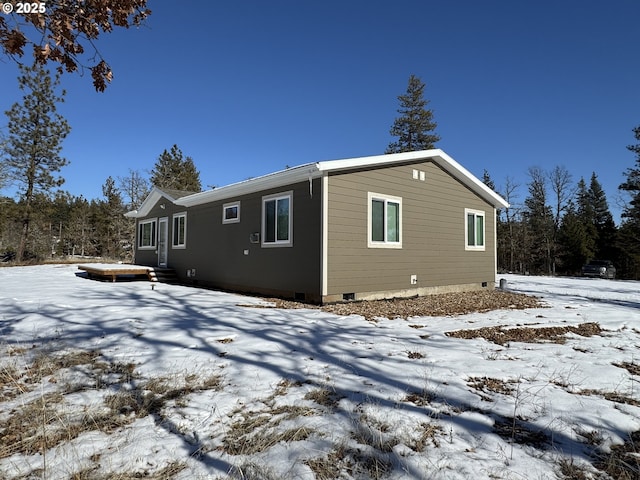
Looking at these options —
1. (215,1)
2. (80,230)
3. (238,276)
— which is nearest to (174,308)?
(238,276)

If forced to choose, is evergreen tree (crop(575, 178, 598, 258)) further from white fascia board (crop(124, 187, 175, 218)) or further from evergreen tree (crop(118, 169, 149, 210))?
evergreen tree (crop(118, 169, 149, 210))

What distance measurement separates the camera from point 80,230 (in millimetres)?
37750

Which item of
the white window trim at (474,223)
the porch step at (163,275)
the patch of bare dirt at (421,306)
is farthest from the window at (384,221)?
the porch step at (163,275)

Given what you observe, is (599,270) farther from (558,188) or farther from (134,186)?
(134,186)

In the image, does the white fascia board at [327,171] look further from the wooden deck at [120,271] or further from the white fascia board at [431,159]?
the wooden deck at [120,271]

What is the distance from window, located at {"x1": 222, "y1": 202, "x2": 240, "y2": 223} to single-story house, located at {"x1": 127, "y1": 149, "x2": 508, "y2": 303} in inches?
1.3

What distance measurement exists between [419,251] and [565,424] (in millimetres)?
8069

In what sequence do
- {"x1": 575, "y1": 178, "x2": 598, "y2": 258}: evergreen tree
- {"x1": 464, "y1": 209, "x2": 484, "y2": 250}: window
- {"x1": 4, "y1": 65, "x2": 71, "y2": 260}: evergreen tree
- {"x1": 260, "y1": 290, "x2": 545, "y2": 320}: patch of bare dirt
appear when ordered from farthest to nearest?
1. {"x1": 575, "y1": 178, "x2": 598, "y2": 258}: evergreen tree
2. {"x1": 4, "y1": 65, "x2": 71, "y2": 260}: evergreen tree
3. {"x1": 464, "y1": 209, "x2": 484, "y2": 250}: window
4. {"x1": 260, "y1": 290, "x2": 545, "y2": 320}: patch of bare dirt

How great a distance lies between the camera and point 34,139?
Result: 79.2 feet

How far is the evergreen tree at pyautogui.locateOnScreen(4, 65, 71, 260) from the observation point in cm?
2358

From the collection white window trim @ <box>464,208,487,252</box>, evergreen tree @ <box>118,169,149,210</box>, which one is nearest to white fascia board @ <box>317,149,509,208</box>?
white window trim @ <box>464,208,487,252</box>

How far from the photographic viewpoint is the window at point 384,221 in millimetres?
9281

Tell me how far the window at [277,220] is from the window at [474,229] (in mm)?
6514

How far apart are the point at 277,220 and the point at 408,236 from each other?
12.2ft
